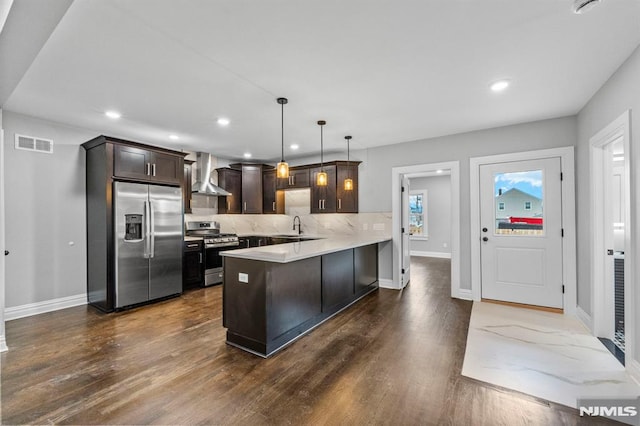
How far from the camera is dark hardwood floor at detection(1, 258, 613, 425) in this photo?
185 cm

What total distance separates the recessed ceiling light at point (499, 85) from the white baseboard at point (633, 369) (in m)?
2.56

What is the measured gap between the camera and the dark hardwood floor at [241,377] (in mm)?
1847

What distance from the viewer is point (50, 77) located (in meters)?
2.62

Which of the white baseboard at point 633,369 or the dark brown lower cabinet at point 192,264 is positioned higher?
the dark brown lower cabinet at point 192,264

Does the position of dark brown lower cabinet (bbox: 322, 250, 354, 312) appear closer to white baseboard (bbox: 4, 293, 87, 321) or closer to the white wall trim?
the white wall trim

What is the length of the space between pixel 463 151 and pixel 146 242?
495cm

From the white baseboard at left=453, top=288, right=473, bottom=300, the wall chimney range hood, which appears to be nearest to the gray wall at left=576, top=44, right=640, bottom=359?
the white baseboard at left=453, top=288, right=473, bottom=300

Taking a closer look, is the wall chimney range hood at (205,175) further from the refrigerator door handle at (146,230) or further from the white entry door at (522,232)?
the white entry door at (522,232)

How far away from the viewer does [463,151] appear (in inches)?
174

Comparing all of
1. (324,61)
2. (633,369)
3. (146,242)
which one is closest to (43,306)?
(146,242)

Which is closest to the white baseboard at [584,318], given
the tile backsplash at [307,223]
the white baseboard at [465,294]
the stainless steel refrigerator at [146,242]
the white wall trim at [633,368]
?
the white wall trim at [633,368]

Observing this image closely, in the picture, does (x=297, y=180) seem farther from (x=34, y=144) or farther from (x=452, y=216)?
(x=34, y=144)

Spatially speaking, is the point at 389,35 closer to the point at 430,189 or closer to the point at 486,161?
the point at 486,161

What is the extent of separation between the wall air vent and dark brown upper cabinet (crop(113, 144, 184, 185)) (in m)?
0.89
